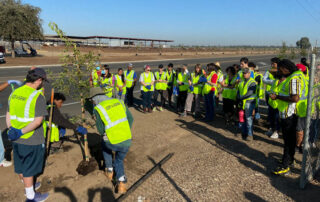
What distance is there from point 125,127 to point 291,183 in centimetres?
314

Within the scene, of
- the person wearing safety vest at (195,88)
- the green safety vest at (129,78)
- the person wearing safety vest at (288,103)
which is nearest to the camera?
the person wearing safety vest at (288,103)

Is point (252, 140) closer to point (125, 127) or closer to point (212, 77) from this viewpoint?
point (212, 77)

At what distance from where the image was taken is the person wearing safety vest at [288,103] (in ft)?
14.7

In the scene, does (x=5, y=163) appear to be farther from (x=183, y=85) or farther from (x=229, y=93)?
(x=229, y=93)

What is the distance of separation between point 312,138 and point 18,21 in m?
35.5

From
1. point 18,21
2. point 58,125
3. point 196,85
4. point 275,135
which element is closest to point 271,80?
point 275,135

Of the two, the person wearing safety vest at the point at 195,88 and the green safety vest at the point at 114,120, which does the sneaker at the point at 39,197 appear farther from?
the person wearing safety vest at the point at 195,88

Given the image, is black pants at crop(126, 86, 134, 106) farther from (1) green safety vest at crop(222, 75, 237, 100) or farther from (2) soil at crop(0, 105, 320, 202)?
(1) green safety vest at crop(222, 75, 237, 100)

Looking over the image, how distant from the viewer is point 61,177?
16.1 feet

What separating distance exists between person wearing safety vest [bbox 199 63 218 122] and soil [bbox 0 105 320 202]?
1.26 m

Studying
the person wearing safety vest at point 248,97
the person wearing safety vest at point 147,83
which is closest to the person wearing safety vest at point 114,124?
the person wearing safety vest at point 248,97

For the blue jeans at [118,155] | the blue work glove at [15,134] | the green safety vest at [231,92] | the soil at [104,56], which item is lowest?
the blue jeans at [118,155]

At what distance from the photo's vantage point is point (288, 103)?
182 inches

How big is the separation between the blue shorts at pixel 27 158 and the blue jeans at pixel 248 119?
480 cm
